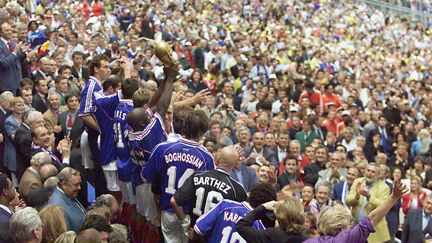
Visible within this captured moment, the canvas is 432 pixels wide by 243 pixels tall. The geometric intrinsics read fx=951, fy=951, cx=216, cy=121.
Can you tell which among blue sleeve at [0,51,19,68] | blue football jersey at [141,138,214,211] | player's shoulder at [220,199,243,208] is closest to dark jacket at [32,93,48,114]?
blue sleeve at [0,51,19,68]

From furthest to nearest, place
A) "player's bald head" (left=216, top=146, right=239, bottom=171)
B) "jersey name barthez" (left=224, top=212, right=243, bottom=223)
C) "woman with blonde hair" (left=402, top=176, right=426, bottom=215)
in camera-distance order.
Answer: "woman with blonde hair" (left=402, top=176, right=426, bottom=215)
"player's bald head" (left=216, top=146, right=239, bottom=171)
"jersey name barthez" (left=224, top=212, right=243, bottom=223)

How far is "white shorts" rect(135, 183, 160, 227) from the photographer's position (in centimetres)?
980

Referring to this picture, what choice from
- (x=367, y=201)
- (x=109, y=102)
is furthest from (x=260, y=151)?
(x=109, y=102)

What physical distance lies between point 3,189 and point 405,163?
37.8 feet

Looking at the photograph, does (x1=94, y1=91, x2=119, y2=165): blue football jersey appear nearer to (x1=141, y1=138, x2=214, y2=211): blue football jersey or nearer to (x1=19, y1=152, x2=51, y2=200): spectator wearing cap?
(x1=19, y1=152, x2=51, y2=200): spectator wearing cap

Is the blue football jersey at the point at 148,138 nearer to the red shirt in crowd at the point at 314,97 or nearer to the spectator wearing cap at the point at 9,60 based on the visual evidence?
the spectator wearing cap at the point at 9,60

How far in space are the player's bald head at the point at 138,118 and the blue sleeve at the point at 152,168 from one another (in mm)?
543

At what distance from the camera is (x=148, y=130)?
31.2 ft

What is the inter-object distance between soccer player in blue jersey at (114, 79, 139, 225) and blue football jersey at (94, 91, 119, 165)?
0.14 metres

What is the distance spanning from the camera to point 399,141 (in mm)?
18750

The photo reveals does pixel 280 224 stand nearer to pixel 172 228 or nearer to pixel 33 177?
pixel 172 228

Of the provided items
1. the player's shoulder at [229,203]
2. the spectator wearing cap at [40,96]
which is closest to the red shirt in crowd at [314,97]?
the spectator wearing cap at [40,96]

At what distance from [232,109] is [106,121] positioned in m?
6.60

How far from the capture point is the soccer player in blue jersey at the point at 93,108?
35.2 ft
